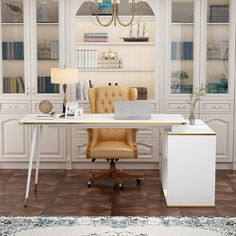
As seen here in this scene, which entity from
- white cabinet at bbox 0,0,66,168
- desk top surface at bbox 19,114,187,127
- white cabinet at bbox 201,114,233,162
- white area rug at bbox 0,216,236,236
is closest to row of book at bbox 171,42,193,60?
white cabinet at bbox 201,114,233,162

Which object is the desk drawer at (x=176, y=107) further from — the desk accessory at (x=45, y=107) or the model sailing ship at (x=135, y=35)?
the desk accessory at (x=45, y=107)

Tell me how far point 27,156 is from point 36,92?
0.81m

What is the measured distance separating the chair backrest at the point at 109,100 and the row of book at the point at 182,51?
2.74ft

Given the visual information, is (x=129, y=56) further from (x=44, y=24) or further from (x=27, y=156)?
(x=27, y=156)

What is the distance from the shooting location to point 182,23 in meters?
6.91

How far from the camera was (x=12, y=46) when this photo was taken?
6.97 m

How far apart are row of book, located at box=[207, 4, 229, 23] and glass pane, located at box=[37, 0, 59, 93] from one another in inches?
73.5

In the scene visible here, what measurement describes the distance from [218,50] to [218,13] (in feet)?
1.46

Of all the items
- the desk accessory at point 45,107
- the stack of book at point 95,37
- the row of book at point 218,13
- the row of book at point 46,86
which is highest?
the row of book at point 218,13

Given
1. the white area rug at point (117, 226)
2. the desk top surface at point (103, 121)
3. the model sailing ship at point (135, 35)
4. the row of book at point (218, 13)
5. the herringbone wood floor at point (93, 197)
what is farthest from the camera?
the model sailing ship at point (135, 35)

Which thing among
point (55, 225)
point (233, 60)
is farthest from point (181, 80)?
point (55, 225)

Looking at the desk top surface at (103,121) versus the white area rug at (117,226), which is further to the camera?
the desk top surface at (103,121)

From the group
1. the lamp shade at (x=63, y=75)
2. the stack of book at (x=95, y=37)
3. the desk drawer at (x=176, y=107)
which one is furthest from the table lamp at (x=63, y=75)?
the desk drawer at (x=176, y=107)

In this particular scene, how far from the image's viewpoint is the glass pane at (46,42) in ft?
22.7
